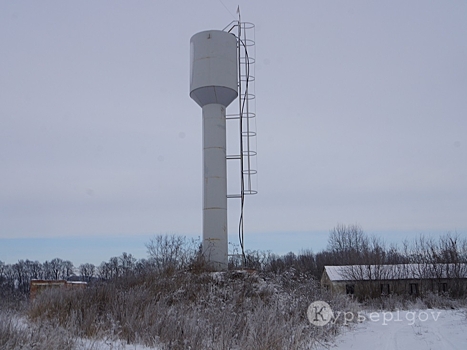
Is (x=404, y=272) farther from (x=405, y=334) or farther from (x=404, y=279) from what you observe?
(x=405, y=334)

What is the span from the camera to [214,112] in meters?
16.9

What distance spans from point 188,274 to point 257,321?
5.98 m

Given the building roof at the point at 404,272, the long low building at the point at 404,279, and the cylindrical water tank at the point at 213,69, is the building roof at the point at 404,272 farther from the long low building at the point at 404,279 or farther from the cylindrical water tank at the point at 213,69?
the cylindrical water tank at the point at 213,69

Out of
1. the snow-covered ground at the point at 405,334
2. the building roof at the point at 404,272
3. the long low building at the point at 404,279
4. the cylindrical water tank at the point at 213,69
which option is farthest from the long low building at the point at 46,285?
the building roof at the point at 404,272

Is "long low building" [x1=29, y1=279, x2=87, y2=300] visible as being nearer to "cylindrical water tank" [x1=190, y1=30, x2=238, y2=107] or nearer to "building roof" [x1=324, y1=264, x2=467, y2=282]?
"cylindrical water tank" [x1=190, y1=30, x2=238, y2=107]

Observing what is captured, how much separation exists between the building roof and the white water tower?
609 inches

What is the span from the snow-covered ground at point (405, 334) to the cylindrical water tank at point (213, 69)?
8915 mm

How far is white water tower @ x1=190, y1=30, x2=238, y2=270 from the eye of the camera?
1611 cm

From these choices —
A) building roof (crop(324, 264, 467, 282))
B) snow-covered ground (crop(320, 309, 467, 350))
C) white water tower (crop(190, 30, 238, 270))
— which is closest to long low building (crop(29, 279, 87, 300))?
white water tower (crop(190, 30, 238, 270))

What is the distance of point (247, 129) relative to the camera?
17641mm

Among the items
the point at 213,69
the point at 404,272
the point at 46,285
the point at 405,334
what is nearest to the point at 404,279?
the point at 404,272

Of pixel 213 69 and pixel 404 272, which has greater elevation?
pixel 213 69

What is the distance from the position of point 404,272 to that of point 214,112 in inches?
745

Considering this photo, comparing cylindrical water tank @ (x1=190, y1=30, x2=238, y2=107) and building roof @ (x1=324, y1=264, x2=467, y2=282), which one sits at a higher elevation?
cylindrical water tank @ (x1=190, y1=30, x2=238, y2=107)
